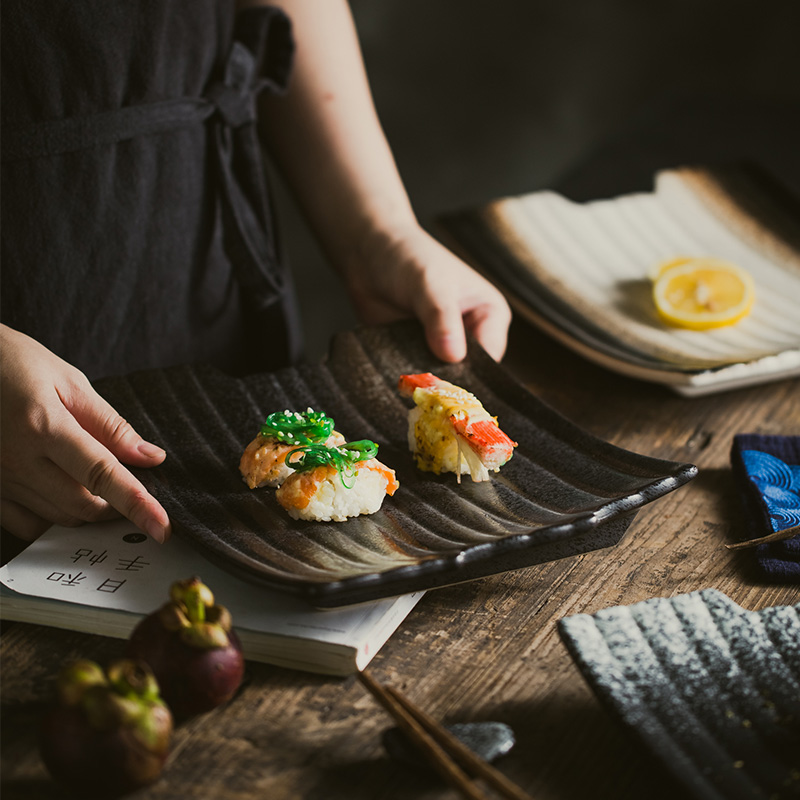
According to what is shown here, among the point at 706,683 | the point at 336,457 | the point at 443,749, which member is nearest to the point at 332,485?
the point at 336,457

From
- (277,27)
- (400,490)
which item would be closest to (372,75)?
(277,27)

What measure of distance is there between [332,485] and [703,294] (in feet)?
3.86

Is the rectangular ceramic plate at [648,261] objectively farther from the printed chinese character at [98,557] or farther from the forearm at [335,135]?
the printed chinese character at [98,557]

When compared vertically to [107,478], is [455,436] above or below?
above

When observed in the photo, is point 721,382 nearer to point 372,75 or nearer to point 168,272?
point 168,272

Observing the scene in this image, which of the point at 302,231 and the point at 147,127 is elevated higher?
the point at 147,127

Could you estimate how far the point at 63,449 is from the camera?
1310mm

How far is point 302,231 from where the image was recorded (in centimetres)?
445

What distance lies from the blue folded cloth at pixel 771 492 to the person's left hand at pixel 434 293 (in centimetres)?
55

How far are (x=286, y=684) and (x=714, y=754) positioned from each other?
19.1 inches

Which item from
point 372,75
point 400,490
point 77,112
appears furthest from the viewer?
point 372,75

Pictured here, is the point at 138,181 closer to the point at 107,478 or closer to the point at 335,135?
the point at 335,135

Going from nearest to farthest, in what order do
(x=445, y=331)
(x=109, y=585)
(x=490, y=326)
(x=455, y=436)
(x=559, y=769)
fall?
(x=559, y=769) < (x=109, y=585) < (x=455, y=436) < (x=445, y=331) < (x=490, y=326)

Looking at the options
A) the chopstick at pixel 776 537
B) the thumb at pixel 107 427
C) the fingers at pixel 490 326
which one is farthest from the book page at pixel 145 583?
the fingers at pixel 490 326
